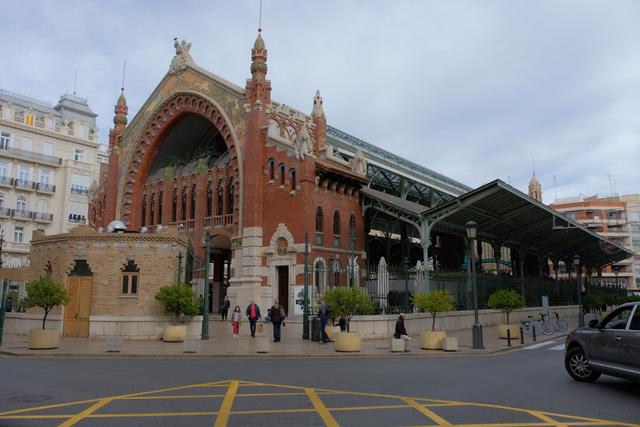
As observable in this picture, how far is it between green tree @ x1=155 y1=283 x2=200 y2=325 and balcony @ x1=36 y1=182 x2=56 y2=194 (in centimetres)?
3985

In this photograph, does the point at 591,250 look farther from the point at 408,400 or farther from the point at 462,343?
the point at 408,400

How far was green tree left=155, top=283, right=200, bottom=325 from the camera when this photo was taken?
74.7 ft

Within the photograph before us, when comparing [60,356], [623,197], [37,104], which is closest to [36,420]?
[60,356]

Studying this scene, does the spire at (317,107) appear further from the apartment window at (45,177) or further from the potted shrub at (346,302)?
the apartment window at (45,177)

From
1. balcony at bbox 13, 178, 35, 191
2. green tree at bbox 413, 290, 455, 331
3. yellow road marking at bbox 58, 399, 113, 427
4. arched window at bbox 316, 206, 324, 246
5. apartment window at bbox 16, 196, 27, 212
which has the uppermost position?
balcony at bbox 13, 178, 35, 191

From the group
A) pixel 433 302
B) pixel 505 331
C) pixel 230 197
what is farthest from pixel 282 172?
pixel 505 331

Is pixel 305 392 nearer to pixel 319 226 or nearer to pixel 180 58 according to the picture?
pixel 319 226

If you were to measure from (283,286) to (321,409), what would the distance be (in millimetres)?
25881

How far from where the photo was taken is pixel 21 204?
55.2 meters

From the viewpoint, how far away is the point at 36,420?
789 centimetres

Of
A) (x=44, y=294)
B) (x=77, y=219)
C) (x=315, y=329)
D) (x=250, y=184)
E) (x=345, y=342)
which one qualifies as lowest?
(x=345, y=342)

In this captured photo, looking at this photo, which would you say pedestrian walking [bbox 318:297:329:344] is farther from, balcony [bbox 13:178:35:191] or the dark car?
balcony [bbox 13:178:35:191]

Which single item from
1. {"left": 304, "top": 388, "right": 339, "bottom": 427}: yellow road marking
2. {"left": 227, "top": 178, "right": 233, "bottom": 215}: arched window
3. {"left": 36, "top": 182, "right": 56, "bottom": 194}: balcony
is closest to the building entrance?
{"left": 227, "top": 178, "right": 233, "bottom": 215}: arched window

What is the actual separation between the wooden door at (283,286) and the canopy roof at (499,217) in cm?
784
